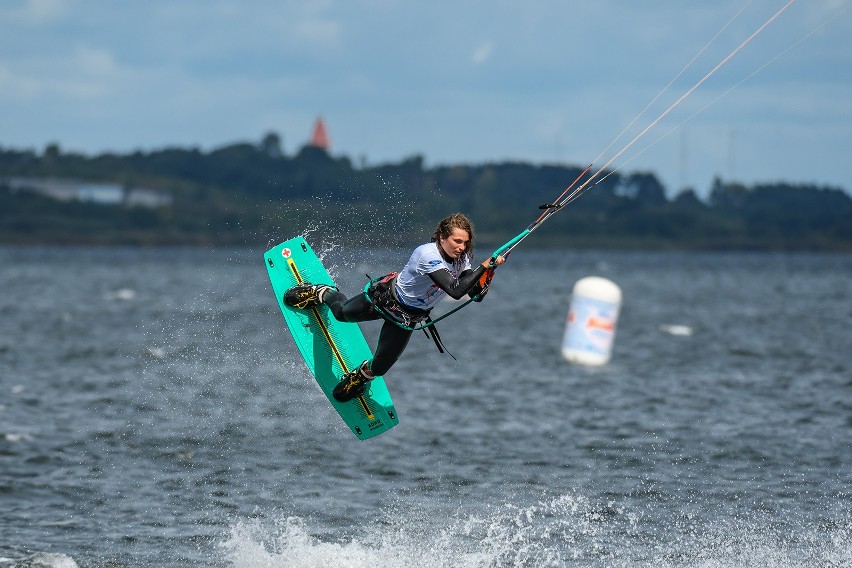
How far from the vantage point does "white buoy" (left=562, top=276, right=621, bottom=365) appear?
22.8 metres

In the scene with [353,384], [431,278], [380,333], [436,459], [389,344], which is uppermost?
[431,278]

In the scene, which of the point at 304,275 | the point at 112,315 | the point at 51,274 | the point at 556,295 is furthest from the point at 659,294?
the point at 304,275

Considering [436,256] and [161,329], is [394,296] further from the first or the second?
[161,329]

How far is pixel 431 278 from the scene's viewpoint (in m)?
10.1

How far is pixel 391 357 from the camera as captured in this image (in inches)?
442

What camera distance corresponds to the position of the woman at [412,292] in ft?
32.9

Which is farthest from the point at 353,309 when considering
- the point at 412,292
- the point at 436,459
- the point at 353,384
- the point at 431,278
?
the point at 436,459

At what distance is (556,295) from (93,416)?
4062 cm

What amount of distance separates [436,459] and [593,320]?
937cm

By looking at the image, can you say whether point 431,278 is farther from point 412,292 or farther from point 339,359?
point 339,359

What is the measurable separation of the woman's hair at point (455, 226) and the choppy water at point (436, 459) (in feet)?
8.44

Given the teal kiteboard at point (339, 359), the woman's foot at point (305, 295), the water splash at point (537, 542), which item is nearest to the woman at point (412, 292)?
the woman's foot at point (305, 295)

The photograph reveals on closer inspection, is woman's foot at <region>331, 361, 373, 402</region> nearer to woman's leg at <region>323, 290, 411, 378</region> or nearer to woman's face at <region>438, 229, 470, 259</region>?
woman's leg at <region>323, 290, 411, 378</region>

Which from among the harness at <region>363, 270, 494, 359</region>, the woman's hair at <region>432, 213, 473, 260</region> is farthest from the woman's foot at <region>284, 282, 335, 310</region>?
the woman's hair at <region>432, 213, 473, 260</region>
